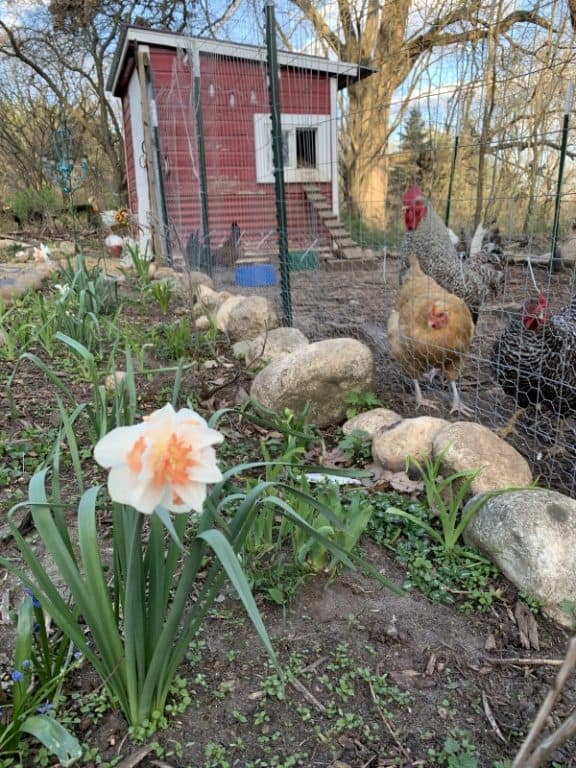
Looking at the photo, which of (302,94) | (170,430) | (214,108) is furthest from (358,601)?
(302,94)

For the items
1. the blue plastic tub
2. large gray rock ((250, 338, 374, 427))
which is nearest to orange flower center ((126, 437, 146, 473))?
large gray rock ((250, 338, 374, 427))

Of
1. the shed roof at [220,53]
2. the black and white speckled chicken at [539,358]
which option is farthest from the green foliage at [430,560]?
Result: the shed roof at [220,53]

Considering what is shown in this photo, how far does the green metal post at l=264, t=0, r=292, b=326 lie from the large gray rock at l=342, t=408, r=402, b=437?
5.71 feet

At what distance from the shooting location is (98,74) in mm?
15461

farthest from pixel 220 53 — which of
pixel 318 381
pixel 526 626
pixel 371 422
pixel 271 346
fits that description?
pixel 526 626

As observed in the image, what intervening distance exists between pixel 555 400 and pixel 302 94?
8.45 metres

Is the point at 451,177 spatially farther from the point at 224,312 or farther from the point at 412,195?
the point at 224,312

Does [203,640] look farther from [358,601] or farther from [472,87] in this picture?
[472,87]

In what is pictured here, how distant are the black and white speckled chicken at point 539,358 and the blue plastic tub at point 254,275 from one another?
10.5ft

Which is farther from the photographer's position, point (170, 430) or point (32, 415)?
point (32, 415)

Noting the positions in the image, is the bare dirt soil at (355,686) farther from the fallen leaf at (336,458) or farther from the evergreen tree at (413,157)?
the evergreen tree at (413,157)

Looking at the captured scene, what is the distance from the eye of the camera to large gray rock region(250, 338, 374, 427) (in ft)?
9.21

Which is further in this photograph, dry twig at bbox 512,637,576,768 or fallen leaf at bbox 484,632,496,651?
fallen leaf at bbox 484,632,496,651

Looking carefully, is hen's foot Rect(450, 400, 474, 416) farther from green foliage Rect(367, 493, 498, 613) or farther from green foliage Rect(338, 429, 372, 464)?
green foliage Rect(367, 493, 498, 613)
